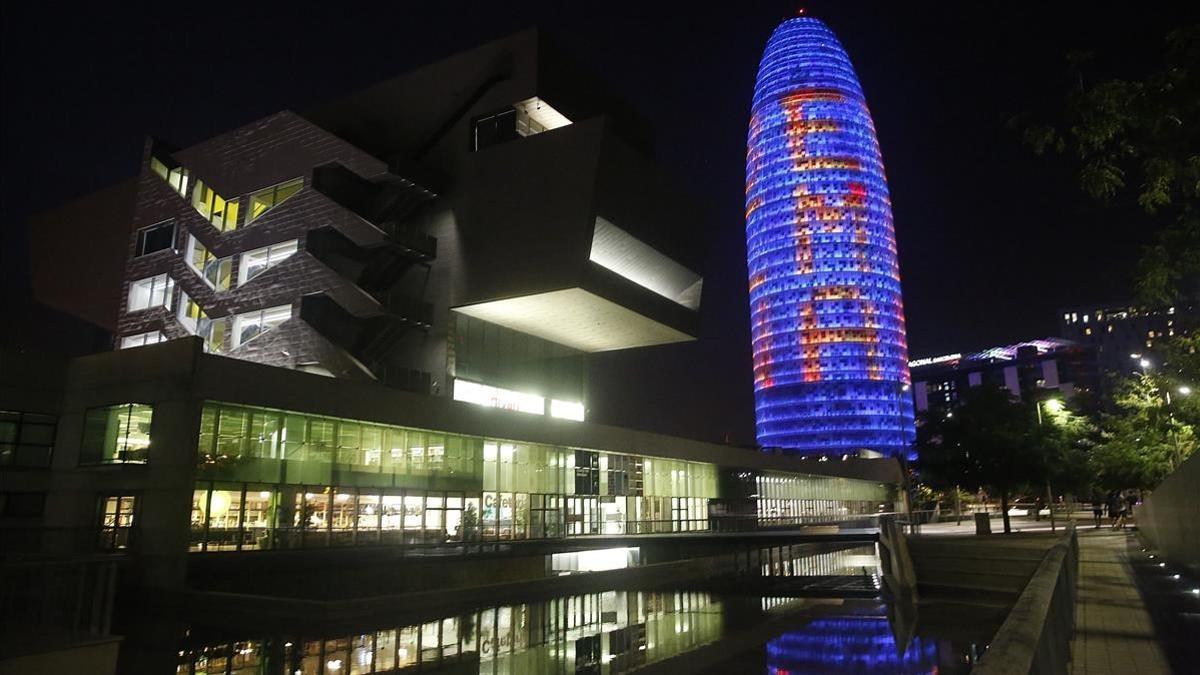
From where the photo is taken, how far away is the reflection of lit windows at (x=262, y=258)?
4609 cm

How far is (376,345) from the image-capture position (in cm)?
4438

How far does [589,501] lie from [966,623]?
108 ft

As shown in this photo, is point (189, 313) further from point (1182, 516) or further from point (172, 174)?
point (1182, 516)

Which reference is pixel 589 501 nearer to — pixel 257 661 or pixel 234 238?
pixel 234 238

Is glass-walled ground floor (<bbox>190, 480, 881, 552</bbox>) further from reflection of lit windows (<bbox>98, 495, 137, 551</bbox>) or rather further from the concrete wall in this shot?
the concrete wall

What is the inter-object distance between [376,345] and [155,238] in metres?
19.9

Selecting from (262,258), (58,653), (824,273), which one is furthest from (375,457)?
(824,273)

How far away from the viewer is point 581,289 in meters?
45.3

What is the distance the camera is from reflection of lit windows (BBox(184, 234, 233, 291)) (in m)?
47.5

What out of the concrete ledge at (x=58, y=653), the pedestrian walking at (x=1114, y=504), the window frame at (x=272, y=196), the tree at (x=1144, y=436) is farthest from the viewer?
the pedestrian walking at (x=1114, y=504)

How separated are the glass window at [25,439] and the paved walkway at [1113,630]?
38.3 m

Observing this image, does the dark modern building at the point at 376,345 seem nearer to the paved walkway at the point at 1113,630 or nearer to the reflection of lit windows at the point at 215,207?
the reflection of lit windows at the point at 215,207

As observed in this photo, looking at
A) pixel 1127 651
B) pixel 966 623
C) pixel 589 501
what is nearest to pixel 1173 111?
pixel 1127 651

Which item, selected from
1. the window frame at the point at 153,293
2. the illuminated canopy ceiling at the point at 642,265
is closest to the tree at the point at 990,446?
the illuminated canopy ceiling at the point at 642,265
